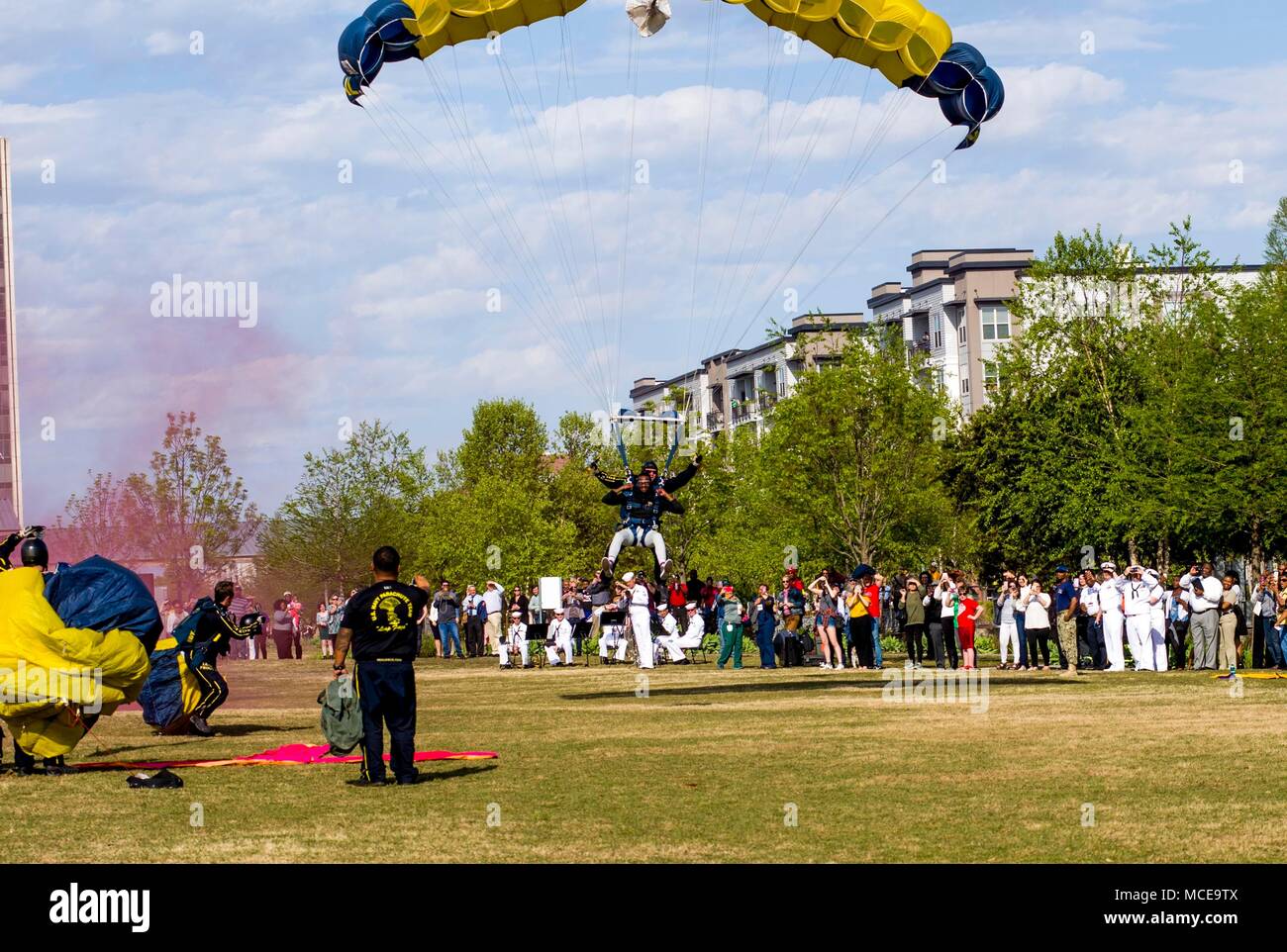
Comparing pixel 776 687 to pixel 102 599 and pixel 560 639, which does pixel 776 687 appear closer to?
pixel 560 639

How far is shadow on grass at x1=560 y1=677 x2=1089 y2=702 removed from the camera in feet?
84.3

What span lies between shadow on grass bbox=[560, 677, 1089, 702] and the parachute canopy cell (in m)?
9.66

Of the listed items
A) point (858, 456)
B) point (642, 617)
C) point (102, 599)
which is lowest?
point (642, 617)

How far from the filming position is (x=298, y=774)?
15.2m

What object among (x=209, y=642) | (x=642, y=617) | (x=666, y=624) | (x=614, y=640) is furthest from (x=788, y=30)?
(x=614, y=640)

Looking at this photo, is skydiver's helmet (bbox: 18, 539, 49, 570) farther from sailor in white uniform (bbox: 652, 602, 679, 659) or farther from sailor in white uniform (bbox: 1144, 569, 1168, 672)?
sailor in white uniform (bbox: 652, 602, 679, 659)

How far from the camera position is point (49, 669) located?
1485cm

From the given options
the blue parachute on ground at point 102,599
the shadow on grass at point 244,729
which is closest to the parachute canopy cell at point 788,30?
the blue parachute on ground at point 102,599

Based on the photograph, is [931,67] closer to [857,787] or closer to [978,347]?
[857,787]

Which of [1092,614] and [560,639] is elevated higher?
[1092,614]

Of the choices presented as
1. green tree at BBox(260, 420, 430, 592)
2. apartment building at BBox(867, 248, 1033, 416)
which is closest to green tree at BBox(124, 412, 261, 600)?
green tree at BBox(260, 420, 430, 592)

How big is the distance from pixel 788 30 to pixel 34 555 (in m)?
11.2

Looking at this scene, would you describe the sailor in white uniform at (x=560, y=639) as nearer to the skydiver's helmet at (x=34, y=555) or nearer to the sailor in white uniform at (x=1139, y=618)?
the sailor in white uniform at (x=1139, y=618)
